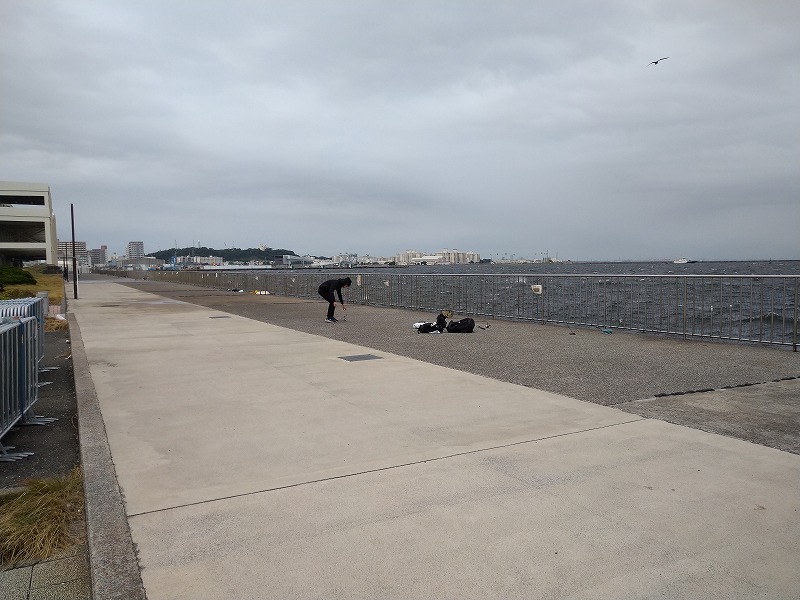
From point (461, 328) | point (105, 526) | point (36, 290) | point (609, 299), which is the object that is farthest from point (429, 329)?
point (36, 290)

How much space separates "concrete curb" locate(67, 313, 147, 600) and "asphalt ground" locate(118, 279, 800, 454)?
371 cm

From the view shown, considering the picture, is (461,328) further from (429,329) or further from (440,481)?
(440,481)

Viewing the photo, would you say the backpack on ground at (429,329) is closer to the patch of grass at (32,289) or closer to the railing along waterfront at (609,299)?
the railing along waterfront at (609,299)

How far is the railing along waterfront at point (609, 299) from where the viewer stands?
1233 centimetres

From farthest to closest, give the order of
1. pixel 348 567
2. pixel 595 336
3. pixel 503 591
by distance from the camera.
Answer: pixel 595 336, pixel 348 567, pixel 503 591

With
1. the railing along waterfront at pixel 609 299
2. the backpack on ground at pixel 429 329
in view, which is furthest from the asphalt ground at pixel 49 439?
the railing along waterfront at pixel 609 299

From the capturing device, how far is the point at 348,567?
337 cm

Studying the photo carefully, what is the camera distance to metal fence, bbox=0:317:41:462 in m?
5.79

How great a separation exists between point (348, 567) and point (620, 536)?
161 centimetres

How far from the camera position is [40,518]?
13.6ft

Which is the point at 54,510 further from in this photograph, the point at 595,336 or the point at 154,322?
the point at 154,322

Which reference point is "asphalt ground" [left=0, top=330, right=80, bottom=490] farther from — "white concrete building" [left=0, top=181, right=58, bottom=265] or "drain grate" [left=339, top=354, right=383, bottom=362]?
"white concrete building" [left=0, top=181, right=58, bottom=265]

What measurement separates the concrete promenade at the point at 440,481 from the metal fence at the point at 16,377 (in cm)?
60

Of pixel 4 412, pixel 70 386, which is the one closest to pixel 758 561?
pixel 4 412
